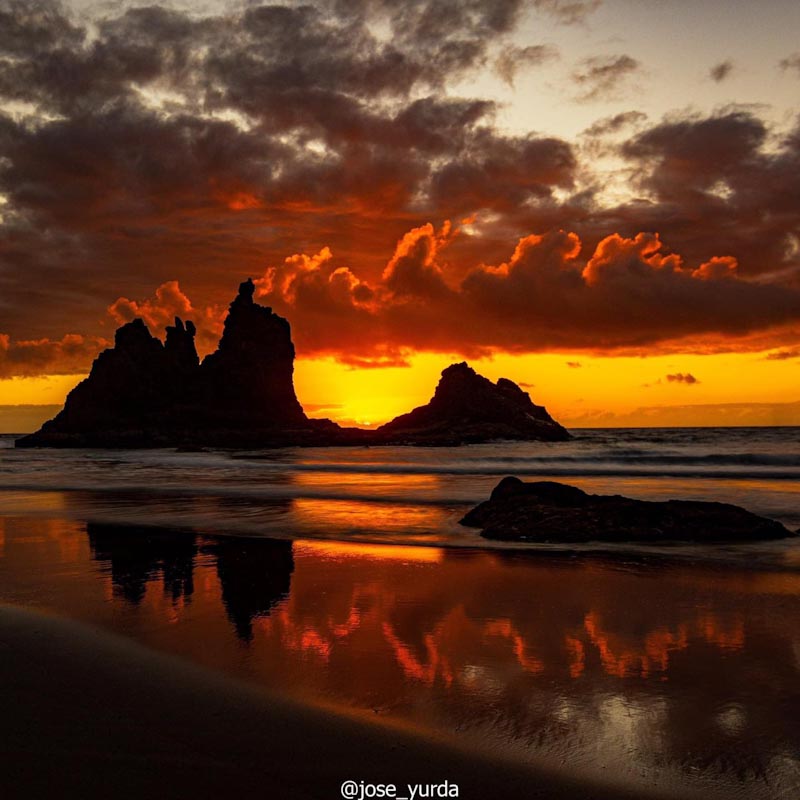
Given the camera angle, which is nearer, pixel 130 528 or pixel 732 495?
pixel 130 528

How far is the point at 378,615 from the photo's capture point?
7648 millimetres

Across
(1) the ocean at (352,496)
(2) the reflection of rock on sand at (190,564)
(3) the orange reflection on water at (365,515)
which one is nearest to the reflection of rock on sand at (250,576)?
(2) the reflection of rock on sand at (190,564)

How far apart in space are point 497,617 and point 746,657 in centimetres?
252

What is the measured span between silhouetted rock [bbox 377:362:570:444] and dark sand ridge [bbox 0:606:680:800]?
290 feet

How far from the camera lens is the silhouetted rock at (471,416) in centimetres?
9969

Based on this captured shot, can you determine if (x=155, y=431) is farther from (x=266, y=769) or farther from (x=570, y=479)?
(x=266, y=769)

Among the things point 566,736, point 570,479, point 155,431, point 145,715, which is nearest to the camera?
point 566,736

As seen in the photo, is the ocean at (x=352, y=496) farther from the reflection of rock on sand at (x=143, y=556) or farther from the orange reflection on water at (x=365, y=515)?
the reflection of rock on sand at (x=143, y=556)

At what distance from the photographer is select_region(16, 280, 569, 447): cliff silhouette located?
98.6 meters

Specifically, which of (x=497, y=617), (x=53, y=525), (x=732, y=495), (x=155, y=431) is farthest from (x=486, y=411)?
(x=497, y=617)

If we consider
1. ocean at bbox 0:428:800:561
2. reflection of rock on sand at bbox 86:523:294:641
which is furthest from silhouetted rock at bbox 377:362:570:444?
reflection of rock on sand at bbox 86:523:294:641

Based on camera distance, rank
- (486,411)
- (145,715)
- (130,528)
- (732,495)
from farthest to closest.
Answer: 1. (486,411)
2. (732,495)
3. (130,528)
4. (145,715)

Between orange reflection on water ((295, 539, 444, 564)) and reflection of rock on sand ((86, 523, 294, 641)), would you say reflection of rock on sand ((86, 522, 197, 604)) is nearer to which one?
reflection of rock on sand ((86, 523, 294, 641))

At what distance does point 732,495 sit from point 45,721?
24888 millimetres
